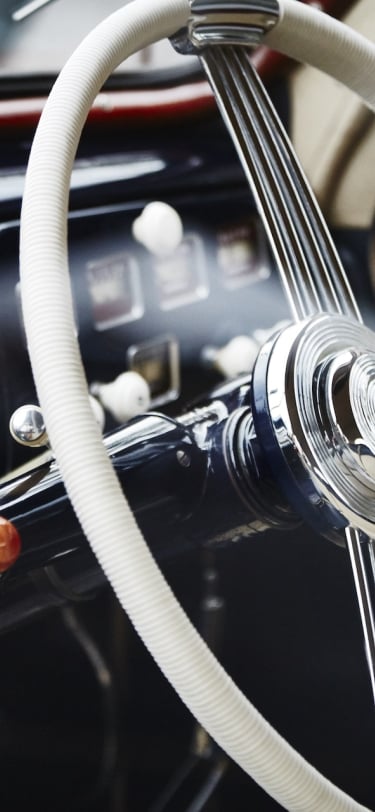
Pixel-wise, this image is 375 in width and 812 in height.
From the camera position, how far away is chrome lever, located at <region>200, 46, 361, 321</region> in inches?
24.6

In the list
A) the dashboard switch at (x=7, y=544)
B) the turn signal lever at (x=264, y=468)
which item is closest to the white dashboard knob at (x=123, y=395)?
the turn signal lever at (x=264, y=468)

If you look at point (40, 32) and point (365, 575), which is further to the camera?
point (40, 32)

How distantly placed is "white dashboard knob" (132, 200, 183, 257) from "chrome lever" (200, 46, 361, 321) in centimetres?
27

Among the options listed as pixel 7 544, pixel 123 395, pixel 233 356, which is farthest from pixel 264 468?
pixel 233 356

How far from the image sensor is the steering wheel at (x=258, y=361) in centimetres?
42

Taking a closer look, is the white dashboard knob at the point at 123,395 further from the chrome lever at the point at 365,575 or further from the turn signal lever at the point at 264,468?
the chrome lever at the point at 365,575

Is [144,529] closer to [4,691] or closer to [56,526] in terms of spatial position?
[56,526]

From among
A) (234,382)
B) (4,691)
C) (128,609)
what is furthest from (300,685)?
(128,609)

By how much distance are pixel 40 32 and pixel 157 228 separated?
0.81ft

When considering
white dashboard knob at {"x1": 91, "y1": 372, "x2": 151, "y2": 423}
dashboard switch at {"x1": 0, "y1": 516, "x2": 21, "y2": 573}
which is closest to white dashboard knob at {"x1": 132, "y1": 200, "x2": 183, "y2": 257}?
white dashboard knob at {"x1": 91, "y1": 372, "x2": 151, "y2": 423}

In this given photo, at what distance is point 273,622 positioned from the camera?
1099mm

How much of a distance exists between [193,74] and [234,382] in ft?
1.57

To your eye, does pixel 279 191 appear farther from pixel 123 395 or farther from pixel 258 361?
pixel 123 395

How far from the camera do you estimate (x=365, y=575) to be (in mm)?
572
